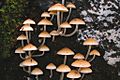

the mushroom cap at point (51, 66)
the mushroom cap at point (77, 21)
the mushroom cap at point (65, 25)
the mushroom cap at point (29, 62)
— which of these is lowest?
the mushroom cap at point (51, 66)

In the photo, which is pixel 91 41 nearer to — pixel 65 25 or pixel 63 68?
pixel 65 25

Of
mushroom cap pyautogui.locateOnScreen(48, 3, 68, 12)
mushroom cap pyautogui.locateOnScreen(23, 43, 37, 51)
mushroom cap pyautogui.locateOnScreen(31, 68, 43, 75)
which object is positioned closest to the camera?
mushroom cap pyautogui.locateOnScreen(48, 3, 68, 12)

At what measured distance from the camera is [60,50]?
12.9ft

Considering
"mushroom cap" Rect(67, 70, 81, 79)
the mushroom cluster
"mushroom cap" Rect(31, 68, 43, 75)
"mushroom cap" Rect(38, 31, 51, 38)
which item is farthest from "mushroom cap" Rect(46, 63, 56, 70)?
"mushroom cap" Rect(38, 31, 51, 38)

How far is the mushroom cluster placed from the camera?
385 cm

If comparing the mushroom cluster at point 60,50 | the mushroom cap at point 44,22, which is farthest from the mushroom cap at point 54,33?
the mushroom cap at point 44,22

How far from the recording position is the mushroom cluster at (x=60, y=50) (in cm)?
385

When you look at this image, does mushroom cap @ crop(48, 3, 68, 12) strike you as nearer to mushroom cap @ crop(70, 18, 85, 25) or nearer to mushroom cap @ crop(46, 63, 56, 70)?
mushroom cap @ crop(70, 18, 85, 25)

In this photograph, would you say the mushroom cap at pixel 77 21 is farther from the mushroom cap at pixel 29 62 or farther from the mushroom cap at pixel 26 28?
the mushroom cap at pixel 29 62

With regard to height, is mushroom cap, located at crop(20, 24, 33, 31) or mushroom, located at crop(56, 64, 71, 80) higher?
mushroom cap, located at crop(20, 24, 33, 31)

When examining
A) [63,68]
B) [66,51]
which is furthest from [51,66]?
[66,51]

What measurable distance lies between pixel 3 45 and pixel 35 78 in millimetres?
603

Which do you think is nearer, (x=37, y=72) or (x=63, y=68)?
(x=63, y=68)

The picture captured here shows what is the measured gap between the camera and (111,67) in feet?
13.4
